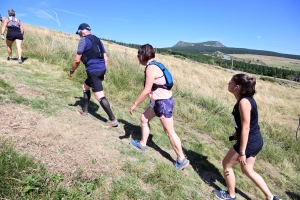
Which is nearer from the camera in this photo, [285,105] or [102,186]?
[102,186]

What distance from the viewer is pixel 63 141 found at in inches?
126

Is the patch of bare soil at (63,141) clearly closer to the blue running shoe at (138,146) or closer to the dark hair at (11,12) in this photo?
the blue running shoe at (138,146)

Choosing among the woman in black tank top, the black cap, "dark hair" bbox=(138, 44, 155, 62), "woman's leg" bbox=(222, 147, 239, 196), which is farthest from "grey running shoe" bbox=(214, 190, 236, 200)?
the black cap

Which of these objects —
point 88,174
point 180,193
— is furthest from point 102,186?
point 180,193

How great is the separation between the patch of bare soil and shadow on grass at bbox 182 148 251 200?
1.44 metres

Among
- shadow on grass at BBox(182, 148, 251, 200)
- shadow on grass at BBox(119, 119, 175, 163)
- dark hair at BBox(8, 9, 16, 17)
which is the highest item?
dark hair at BBox(8, 9, 16, 17)

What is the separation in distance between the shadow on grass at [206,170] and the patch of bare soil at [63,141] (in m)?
1.44

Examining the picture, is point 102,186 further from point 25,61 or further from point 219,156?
point 25,61

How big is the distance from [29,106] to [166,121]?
256 centimetres

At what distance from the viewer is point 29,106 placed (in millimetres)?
4141

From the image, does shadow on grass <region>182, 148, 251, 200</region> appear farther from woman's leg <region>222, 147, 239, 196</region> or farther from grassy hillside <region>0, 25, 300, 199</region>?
woman's leg <region>222, 147, 239, 196</region>

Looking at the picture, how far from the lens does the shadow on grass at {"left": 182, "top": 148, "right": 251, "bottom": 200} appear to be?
3.67m

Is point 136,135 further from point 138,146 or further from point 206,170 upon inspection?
point 206,170

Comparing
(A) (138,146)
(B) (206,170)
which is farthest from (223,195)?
(A) (138,146)
